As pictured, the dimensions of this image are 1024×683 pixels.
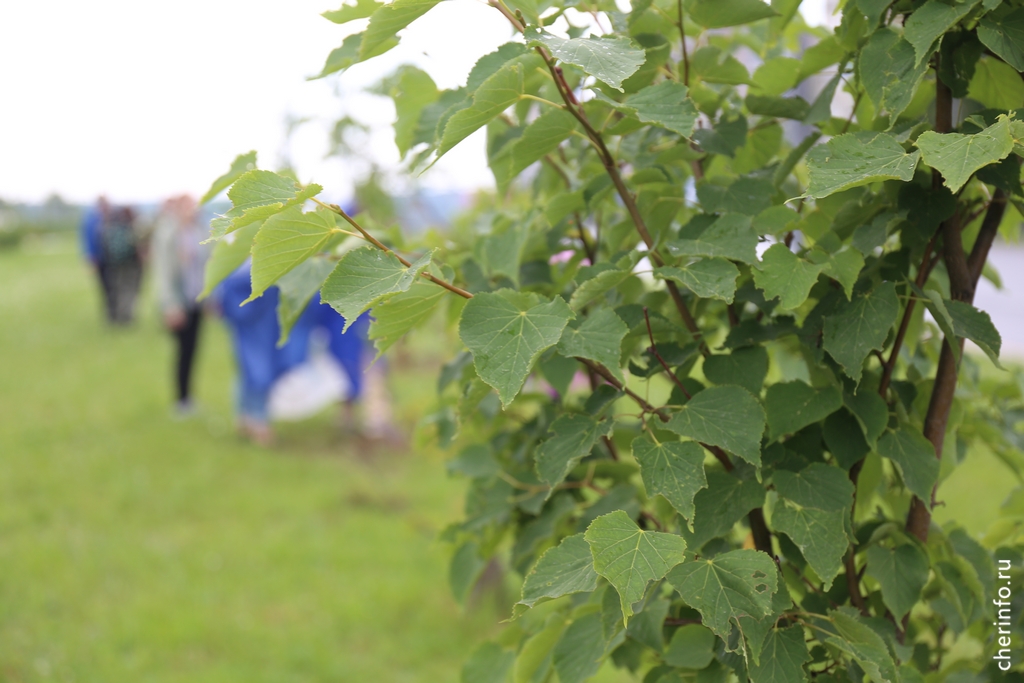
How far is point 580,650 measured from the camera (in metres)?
1.03

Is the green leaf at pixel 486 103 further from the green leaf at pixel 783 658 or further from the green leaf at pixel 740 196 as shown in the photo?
the green leaf at pixel 783 658

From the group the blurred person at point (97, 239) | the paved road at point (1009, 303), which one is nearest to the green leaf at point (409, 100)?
the paved road at point (1009, 303)

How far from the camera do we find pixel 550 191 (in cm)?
149

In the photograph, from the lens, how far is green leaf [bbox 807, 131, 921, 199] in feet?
2.60


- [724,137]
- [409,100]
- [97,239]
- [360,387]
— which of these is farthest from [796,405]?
[97,239]

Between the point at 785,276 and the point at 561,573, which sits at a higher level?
the point at 785,276

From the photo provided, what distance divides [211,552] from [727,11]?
390 cm

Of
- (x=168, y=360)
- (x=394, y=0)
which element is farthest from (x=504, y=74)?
(x=168, y=360)

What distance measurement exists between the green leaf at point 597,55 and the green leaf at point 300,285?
517 mm

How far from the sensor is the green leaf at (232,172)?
117 centimetres

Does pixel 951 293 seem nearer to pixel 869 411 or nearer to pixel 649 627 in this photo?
pixel 869 411

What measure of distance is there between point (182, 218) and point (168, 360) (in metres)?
3.15

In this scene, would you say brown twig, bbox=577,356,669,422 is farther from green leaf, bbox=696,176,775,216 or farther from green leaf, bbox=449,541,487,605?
green leaf, bbox=449,541,487,605

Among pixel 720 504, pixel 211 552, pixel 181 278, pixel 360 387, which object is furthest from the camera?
pixel 181 278
